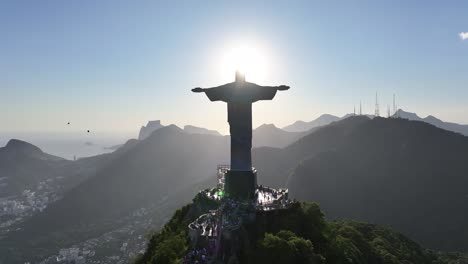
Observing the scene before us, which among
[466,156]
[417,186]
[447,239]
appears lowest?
[447,239]

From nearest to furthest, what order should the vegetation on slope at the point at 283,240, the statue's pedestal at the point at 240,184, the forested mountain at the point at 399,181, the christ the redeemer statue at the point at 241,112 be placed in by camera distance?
1. the vegetation on slope at the point at 283,240
2. the statue's pedestal at the point at 240,184
3. the christ the redeemer statue at the point at 241,112
4. the forested mountain at the point at 399,181

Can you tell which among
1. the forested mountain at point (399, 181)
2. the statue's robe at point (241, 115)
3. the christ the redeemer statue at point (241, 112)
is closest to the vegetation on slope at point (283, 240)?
the christ the redeemer statue at point (241, 112)

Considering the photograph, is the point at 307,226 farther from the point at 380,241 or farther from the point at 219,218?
the point at 380,241

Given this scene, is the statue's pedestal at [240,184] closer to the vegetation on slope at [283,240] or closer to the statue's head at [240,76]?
the vegetation on slope at [283,240]

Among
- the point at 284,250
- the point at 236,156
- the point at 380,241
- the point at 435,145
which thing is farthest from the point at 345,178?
the point at 284,250

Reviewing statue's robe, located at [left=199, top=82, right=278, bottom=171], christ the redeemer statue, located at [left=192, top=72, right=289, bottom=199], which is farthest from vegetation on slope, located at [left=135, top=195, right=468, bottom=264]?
statue's robe, located at [left=199, top=82, right=278, bottom=171]

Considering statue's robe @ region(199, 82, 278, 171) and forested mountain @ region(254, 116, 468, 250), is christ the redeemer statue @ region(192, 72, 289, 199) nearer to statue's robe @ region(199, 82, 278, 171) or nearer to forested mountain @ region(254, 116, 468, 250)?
statue's robe @ region(199, 82, 278, 171)

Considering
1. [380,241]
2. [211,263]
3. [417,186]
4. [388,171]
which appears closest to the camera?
[211,263]
